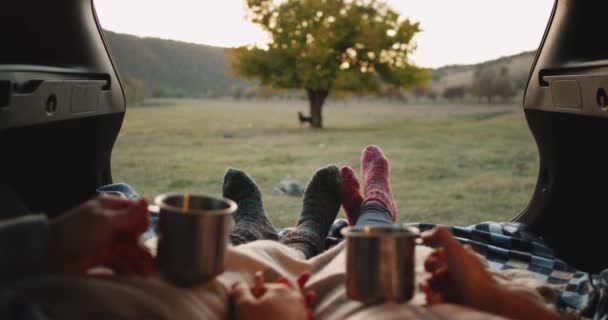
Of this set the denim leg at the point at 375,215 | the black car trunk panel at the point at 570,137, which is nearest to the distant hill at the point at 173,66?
the denim leg at the point at 375,215

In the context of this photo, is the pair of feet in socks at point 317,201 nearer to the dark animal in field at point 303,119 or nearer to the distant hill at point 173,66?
the distant hill at point 173,66

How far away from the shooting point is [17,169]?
138cm

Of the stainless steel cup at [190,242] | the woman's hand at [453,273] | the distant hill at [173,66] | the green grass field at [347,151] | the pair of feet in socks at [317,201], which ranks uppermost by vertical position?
the distant hill at [173,66]

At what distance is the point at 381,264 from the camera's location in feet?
2.41

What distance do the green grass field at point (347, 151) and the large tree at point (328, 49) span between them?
1.48 feet

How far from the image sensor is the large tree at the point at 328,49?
304 inches

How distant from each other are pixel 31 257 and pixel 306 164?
3927 millimetres

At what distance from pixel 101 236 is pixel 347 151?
180 inches

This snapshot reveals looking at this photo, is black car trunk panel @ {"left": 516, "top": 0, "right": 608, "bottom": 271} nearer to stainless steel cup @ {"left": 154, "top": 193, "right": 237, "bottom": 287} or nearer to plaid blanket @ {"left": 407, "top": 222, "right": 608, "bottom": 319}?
plaid blanket @ {"left": 407, "top": 222, "right": 608, "bottom": 319}

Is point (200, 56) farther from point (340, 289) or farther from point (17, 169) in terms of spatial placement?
point (340, 289)

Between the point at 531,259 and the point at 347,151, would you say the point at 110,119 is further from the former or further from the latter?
the point at 347,151

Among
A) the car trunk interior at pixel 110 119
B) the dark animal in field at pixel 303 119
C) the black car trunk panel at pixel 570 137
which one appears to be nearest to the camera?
the car trunk interior at pixel 110 119

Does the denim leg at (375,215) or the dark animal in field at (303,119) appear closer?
the denim leg at (375,215)

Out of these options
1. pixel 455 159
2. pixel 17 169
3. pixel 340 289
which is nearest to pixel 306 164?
pixel 455 159
